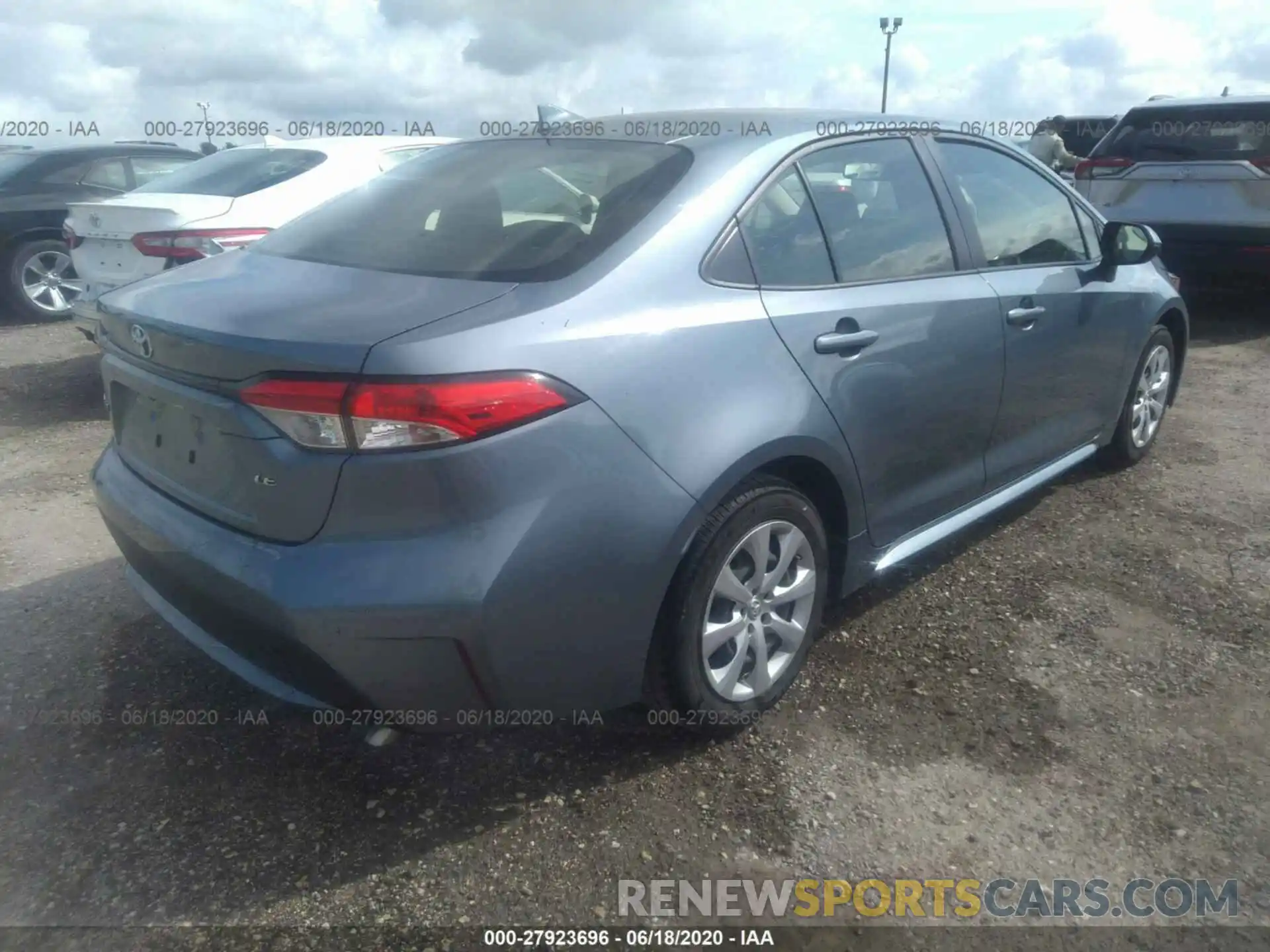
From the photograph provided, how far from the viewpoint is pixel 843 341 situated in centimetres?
270

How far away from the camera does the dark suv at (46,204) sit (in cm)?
823

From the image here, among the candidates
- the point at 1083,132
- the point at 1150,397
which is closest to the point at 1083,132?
the point at 1083,132

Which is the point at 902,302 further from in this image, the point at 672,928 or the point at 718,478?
the point at 672,928

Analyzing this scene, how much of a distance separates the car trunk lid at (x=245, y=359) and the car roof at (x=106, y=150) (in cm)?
723

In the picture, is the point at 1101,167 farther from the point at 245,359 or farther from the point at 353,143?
the point at 245,359

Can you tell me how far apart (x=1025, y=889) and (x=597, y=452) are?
4.48ft

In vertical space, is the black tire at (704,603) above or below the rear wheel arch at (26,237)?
above

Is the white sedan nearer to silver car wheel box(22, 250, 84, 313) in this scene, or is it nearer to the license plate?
silver car wheel box(22, 250, 84, 313)

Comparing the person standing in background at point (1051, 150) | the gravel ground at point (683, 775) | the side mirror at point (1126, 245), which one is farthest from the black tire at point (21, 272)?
the person standing in background at point (1051, 150)

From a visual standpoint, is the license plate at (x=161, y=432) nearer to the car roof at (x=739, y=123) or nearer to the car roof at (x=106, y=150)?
the car roof at (x=739, y=123)

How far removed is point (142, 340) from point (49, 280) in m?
7.32

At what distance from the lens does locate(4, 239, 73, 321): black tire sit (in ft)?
27.2

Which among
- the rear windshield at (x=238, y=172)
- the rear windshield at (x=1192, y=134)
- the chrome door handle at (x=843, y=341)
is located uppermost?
the rear windshield at (x=1192, y=134)

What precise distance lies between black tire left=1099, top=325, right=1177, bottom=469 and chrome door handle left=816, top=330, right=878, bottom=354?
7.21 ft
